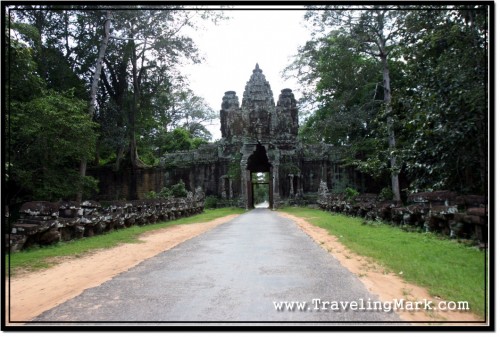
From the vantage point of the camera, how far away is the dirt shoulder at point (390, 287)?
3536 millimetres

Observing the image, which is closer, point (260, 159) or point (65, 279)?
point (65, 279)

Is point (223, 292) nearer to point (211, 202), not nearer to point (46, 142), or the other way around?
point (46, 142)

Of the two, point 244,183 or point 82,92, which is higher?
point 82,92

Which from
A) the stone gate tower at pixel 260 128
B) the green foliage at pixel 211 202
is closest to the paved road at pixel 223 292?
the green foliage at pixel 211 202

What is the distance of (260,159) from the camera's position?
1329 inches

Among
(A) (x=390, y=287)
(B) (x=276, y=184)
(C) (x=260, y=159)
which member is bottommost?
(A) (x=390, y=287)

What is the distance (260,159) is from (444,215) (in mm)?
24711

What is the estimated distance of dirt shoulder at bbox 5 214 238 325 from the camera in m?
4.34

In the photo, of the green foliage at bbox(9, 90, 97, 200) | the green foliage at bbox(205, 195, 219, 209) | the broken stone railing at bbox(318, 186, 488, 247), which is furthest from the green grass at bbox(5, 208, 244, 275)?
the green foliage at bbox(205, 195, 219, 209)

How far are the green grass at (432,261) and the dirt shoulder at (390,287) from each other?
0.49ft

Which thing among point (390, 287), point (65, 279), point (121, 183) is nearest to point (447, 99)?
point (390, 287)

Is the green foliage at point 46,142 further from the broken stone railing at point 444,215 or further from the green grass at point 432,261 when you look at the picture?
the broken stone railing at point 444,215

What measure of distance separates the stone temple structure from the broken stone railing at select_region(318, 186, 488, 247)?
1521cm

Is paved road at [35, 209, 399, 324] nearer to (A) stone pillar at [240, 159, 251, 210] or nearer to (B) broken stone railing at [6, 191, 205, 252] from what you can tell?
(B) broken stone railing at [6, 191, 205, 252]
